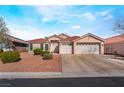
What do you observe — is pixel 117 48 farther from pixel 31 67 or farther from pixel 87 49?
pixel 31 67

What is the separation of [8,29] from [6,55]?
549cm

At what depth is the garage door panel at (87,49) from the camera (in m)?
36.5

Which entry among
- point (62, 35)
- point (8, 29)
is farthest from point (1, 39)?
point (62, 35)

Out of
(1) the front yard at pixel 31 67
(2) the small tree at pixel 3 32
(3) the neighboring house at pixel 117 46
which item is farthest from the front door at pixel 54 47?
(1) the front yard at pixel 31 67

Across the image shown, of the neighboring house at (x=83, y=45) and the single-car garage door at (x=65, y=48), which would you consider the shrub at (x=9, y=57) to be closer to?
the neighboring house at (x=83, y=45)

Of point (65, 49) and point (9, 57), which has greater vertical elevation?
point (65, 49)

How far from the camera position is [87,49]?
36.7 metres

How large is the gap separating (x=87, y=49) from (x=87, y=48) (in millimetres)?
194

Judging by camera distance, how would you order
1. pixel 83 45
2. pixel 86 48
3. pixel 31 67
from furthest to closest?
pixel 83 45 → pixel 86 48 → pixel 31 67

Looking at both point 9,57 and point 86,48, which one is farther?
point 86,48

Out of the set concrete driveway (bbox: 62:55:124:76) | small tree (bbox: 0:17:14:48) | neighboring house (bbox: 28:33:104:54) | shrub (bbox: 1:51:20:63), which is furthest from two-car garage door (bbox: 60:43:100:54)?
shrub (bbox: 1:51:20:63)

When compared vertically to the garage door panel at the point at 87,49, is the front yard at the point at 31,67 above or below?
below

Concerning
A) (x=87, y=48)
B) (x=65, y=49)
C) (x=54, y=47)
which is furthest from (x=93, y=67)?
(x=54, y=47)
